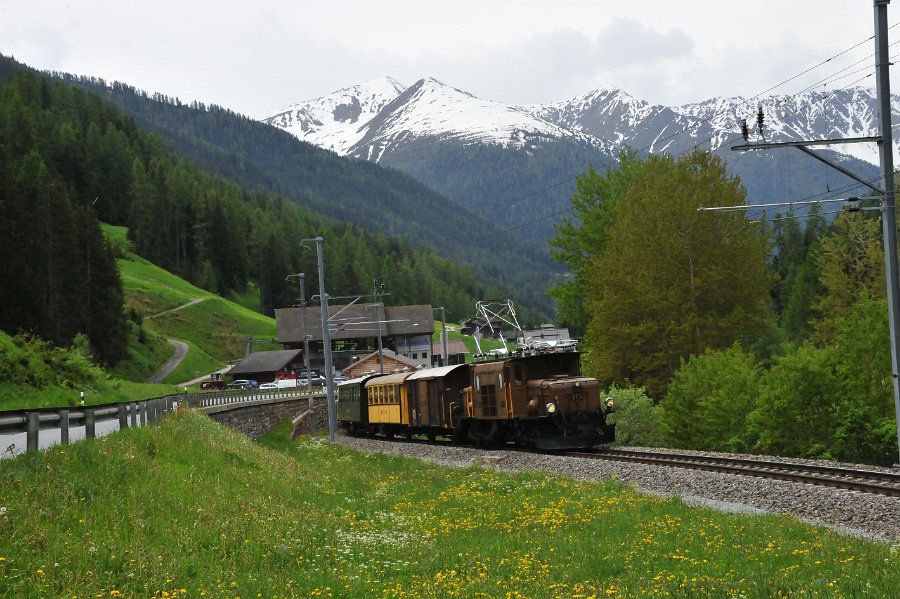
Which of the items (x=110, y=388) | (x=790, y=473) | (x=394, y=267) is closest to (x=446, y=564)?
(x=790, y=473)

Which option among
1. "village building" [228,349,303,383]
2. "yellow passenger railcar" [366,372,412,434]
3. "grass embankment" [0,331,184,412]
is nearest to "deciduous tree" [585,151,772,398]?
"yellow passenger railcar" [366,372,412,434]

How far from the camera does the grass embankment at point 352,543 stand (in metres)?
10.4

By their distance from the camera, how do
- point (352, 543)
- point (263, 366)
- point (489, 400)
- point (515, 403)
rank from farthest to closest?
point (263, 366)
point (489, 400)
point (515, 403)
point (352, 543)

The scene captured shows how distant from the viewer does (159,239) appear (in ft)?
553

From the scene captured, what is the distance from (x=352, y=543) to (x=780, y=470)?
12.5 metres

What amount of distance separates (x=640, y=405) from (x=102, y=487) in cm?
3175

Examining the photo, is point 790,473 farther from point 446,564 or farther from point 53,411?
point 53,411

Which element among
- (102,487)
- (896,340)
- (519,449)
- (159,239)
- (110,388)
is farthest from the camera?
(159,239)

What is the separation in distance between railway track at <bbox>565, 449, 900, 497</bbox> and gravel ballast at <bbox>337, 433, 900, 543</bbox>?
60 centimetres

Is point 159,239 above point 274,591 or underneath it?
above

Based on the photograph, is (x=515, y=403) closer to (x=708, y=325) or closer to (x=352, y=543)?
(x=708, y=325)

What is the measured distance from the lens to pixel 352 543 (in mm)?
14039

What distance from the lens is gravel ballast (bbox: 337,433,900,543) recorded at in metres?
16.3

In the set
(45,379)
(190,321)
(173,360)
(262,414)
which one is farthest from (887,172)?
(190,321)
